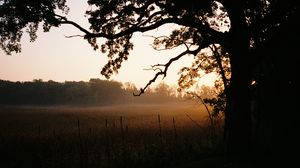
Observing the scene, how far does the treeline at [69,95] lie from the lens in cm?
12594

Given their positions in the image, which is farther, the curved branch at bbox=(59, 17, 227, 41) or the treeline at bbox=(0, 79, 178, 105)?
the treeline at bbox=(0, 79, 178, 105)

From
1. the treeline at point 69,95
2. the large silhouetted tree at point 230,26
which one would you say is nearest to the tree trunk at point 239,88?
the large silhouetted tree at point 230,26

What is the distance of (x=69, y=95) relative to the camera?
142 metres

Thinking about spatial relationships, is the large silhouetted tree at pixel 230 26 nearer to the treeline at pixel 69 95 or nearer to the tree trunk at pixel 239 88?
the tree trunk at pixel 239 88

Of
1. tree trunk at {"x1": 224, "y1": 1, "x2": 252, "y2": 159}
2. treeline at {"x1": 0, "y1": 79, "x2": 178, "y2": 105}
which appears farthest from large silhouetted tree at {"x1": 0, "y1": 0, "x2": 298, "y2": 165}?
treeline at {"x1": 0, "y1": 79, "x2": 178, "y2": 105}

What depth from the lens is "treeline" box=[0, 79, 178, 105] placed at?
125938mm

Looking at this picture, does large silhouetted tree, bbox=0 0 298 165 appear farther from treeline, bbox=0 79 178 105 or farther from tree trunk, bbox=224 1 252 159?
treeline, bbox=0 79 178 105

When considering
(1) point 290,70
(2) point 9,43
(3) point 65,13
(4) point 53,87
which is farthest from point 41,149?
(4) point 53,87

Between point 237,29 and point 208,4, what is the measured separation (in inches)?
72.4

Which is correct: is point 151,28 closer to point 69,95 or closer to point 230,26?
point 230,26

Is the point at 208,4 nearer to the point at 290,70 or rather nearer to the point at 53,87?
the point at 290,70

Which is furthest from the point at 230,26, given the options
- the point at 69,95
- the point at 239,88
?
the point at 69,95

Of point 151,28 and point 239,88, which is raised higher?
point 151,28

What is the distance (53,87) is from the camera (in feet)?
479
